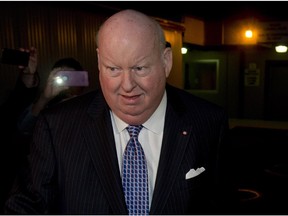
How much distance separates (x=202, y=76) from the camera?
37.9 feet

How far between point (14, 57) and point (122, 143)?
1.53m

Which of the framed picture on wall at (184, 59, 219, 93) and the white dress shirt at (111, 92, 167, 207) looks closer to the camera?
the white dress shirt at (111, 92, 167, 207)

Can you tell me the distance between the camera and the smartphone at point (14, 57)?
2461mm

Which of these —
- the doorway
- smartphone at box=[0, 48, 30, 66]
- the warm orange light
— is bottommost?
the doorway

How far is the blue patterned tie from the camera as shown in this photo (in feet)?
4.17

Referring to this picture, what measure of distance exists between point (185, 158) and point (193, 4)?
5576mm

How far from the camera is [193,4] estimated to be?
6441 millimetres

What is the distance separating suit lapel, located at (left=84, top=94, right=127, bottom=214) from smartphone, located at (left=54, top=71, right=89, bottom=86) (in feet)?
4.16

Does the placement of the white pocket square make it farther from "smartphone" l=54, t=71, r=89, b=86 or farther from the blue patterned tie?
"smartphone" l=54, t=71, r=89, b=86

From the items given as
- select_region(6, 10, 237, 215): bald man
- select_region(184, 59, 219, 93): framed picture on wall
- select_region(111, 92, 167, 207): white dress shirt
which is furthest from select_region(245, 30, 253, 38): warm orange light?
select_region(111, 92, 167, 207): white dress shirt

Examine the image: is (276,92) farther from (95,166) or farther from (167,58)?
(95,166)

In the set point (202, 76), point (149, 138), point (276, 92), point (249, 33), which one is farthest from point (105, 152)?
point (202, 76)

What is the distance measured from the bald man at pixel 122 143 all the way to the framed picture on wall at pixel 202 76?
998 centimetres

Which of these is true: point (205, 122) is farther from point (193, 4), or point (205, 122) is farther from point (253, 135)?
point (253, 135)
